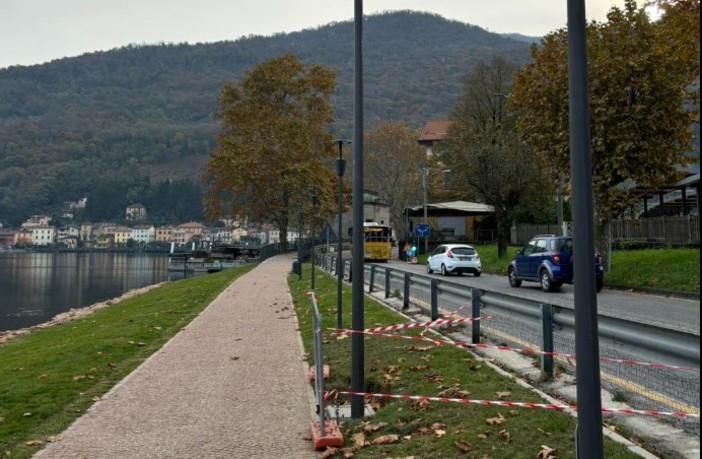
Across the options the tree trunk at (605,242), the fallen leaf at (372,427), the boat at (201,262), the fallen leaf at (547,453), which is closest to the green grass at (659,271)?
the tree trunk at (605,242)

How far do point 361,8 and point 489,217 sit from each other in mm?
54834

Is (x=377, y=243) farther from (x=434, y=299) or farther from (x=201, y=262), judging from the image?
(x=434, y=299)

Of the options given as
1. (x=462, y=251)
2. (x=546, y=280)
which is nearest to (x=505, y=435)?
(x=546, y=280)

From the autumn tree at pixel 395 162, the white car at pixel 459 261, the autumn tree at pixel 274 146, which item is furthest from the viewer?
the autumn tree at pixel 395 162

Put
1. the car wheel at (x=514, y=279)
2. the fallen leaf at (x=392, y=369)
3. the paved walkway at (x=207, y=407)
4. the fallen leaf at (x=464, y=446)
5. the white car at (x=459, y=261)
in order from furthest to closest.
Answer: the white car at (x=459, y=261), the car wheel at (x=514, y=279), the fallen leaf at (x=392, y=369), the paved walkway at (x=207, y=407), the fallen leaf at (x=464, y=446)

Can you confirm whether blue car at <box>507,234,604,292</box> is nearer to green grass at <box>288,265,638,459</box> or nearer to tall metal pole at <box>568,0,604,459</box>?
green grass at <box>288,265,638,459</box>

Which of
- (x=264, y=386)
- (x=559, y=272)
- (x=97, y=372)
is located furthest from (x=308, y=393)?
(x=559, y=272)

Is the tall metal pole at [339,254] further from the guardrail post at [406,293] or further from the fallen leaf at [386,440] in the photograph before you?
the fallen leaf at [386,440]

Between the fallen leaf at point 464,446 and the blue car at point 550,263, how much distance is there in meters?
14.7

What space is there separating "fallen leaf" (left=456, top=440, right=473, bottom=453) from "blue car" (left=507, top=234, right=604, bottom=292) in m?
14.7

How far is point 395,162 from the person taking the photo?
6372 centimetres

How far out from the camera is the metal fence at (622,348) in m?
5.52

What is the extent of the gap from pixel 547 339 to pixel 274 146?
54.0 meters

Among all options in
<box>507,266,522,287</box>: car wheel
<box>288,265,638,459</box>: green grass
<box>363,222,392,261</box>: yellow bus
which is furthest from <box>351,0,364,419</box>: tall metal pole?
<box>363,222,392,261</box>: yellow bus
